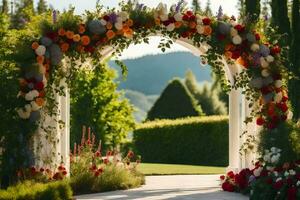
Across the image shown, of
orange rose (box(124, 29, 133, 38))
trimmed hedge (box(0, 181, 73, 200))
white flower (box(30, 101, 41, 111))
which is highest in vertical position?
orange rose (box(124, 29, 133, 38))

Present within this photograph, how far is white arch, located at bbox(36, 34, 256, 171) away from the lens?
10055mm

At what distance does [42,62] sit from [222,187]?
154 inches

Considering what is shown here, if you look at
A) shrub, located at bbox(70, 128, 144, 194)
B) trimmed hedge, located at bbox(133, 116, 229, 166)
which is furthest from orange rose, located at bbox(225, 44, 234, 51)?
trimmed hedge, located at bbox(133, 116, 229, 166)

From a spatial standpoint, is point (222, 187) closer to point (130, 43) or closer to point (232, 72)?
point (232, 72)

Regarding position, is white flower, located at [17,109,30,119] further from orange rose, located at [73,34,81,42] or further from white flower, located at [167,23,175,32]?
white flower, located at [167,23,175,32]

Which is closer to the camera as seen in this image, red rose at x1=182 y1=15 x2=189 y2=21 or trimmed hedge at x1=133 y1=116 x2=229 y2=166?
red rose at x1=182 y1=15 x2=189 y2=21

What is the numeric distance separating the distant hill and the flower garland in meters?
105

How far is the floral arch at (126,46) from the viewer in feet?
28.7

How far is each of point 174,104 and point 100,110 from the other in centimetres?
516

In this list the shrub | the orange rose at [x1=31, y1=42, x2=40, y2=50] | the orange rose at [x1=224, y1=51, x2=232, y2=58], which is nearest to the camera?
the orange rose at [x1=31, y1=42, x2=40, y2=50]

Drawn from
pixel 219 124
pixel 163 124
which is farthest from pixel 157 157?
pixel 219 124

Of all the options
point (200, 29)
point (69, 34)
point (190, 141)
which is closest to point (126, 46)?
point (69, 34)

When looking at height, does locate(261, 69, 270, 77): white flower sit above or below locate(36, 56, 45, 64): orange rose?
below

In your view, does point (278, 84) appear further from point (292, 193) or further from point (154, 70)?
point (154, 70)
